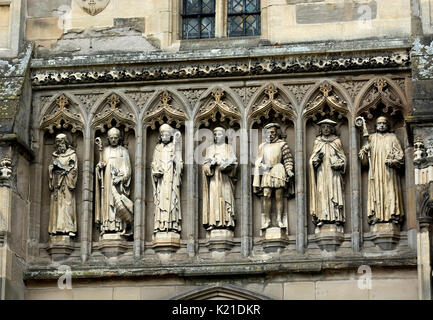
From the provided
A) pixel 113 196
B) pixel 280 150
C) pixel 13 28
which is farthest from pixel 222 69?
pixel 13 28

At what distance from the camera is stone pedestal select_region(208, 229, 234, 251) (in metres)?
17.8

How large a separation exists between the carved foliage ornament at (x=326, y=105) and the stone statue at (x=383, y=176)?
23.0 inches

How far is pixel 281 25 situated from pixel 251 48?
0.49 meters

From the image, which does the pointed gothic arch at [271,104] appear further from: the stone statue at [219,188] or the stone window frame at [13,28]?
the stone window frame at [13,28]

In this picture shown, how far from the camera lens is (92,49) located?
1877 cm

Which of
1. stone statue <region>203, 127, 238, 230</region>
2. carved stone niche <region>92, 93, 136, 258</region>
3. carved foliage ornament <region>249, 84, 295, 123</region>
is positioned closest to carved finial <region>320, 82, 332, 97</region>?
carved foliage ornament <region>249, 84, 295, 123</region>

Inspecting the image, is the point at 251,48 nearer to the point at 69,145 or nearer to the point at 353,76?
the point at 353,76

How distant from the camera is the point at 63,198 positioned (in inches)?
719

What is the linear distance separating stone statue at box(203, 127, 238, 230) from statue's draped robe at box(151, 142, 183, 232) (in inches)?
13.3

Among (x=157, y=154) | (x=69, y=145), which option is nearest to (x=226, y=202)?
(x=157, y=154)

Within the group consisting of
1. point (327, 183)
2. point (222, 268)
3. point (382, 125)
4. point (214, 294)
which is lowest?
point (214, 294)

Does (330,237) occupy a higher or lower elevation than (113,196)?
lower

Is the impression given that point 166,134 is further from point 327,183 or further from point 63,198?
point 327,183

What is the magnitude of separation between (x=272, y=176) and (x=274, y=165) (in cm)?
15
